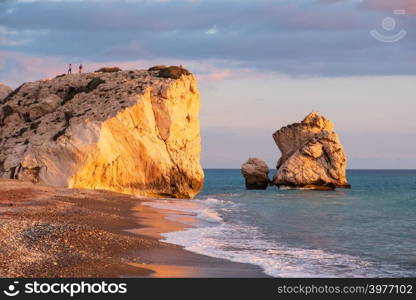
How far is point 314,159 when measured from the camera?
281ft

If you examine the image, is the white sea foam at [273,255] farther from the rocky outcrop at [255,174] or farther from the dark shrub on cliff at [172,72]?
the rocky outcrop at [255,174]

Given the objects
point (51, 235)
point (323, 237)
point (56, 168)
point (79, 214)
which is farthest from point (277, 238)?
point (56, 168)

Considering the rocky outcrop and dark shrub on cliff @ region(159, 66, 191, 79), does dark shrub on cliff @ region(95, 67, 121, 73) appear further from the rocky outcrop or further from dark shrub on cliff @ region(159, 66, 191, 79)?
the rocky outcrop

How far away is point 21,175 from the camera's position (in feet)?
146

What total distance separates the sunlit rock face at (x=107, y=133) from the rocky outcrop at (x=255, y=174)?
115 feet

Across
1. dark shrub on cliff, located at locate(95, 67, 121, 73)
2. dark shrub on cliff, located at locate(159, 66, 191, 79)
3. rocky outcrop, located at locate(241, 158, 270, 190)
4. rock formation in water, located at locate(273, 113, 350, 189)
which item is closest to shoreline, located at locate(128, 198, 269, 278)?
dark shrub on cliff, located at locate(159, 66, 191, 79)

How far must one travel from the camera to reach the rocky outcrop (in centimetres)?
9231

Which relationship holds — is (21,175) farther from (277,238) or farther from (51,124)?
(277,238)

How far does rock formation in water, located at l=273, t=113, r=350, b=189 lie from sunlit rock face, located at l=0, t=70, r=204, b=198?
30764mm

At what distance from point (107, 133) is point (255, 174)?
4849cm

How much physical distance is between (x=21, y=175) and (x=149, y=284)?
3558cm

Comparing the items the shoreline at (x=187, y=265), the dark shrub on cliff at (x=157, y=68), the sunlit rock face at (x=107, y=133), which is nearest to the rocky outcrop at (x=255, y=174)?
the sunlit rock face at (x=107, y=133)

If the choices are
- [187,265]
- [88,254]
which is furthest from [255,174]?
[88,254]

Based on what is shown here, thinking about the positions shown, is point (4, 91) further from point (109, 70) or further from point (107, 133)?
point (107, 133)
